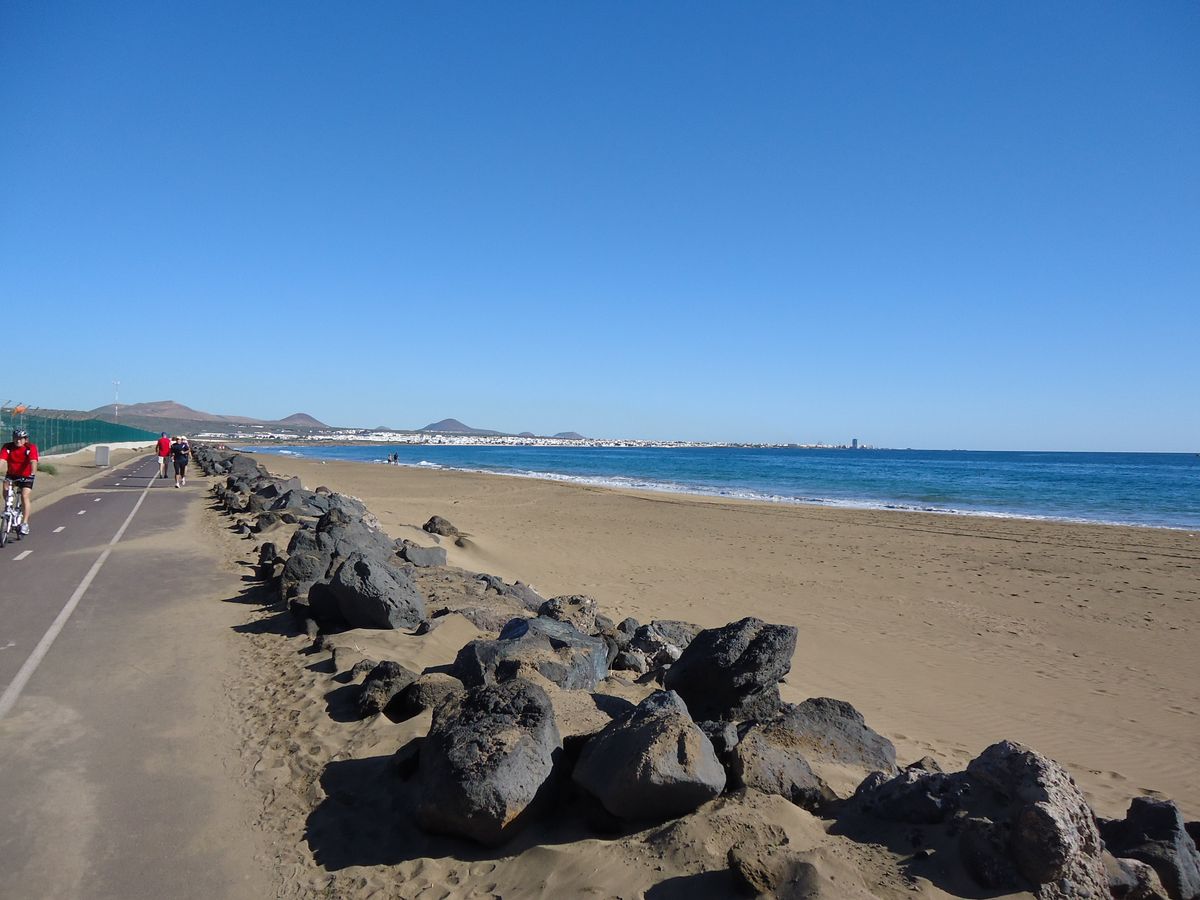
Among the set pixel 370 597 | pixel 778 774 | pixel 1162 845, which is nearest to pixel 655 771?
pixel 778 774

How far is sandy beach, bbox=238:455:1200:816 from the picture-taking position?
7301 mm

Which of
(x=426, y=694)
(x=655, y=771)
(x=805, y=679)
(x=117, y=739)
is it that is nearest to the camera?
(x=655, y=771)

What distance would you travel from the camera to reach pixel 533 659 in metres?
6.02

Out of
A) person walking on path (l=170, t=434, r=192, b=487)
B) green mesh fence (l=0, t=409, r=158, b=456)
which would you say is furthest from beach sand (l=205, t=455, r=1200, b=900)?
green mesh fence (l=0, t=409, r=158, b=456)

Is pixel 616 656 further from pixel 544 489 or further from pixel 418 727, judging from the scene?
pixel 544 489

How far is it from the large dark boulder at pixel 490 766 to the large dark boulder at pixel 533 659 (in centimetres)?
137

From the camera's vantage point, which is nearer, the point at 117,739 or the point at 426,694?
the point at 117,739

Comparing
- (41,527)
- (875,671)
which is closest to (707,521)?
(875,671)

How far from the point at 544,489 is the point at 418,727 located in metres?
35.1

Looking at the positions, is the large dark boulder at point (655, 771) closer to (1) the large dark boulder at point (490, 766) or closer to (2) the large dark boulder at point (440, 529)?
(1) the large dark boulder at point (490, 766)

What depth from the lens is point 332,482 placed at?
41625 mm

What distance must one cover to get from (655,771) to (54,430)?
206 feet

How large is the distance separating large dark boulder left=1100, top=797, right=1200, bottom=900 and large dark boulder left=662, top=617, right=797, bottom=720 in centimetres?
227

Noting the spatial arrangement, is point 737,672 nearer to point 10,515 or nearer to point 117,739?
point 117,739
